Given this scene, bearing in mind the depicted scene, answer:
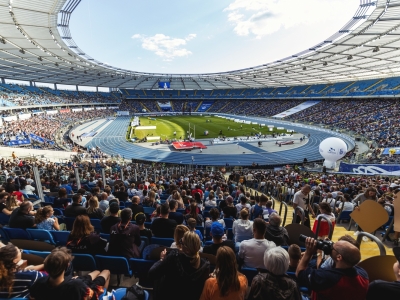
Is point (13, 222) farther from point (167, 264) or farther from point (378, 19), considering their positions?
point (378, 19)

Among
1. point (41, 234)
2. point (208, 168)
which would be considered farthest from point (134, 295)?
point (208, 168)

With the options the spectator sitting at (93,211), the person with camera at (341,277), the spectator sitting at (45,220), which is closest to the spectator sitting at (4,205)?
the spectator sitting at (45,220)

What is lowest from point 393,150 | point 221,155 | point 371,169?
point 371,169

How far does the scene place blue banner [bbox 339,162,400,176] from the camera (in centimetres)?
1753

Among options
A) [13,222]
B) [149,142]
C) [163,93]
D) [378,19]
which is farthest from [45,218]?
[163,93]

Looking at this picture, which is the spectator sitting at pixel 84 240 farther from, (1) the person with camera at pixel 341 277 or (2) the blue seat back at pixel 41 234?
(1) the person with camera at pixel 341 277

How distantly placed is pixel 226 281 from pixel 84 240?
8.23 ft

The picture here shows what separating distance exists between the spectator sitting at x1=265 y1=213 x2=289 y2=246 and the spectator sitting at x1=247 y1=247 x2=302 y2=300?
6.07ft

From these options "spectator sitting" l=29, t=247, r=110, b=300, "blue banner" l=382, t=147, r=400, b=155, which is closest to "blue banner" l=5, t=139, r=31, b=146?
"spectator sitting" l=29, t=247, r=110, b=300

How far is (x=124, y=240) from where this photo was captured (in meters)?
3.93

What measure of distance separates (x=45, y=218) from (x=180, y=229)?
3211mm

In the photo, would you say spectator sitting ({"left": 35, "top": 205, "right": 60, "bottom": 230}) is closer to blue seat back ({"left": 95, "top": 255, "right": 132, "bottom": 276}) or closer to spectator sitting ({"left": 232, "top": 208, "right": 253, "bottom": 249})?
blue seat back ({"left": 95, "top": 255, "right": 132, "bottom": 276})

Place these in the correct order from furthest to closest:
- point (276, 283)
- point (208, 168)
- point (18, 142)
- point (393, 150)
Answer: point (18, 142) → point (208, 168) → point (393, 150) → point (276, 283)

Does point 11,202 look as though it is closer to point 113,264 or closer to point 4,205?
point 4,205
